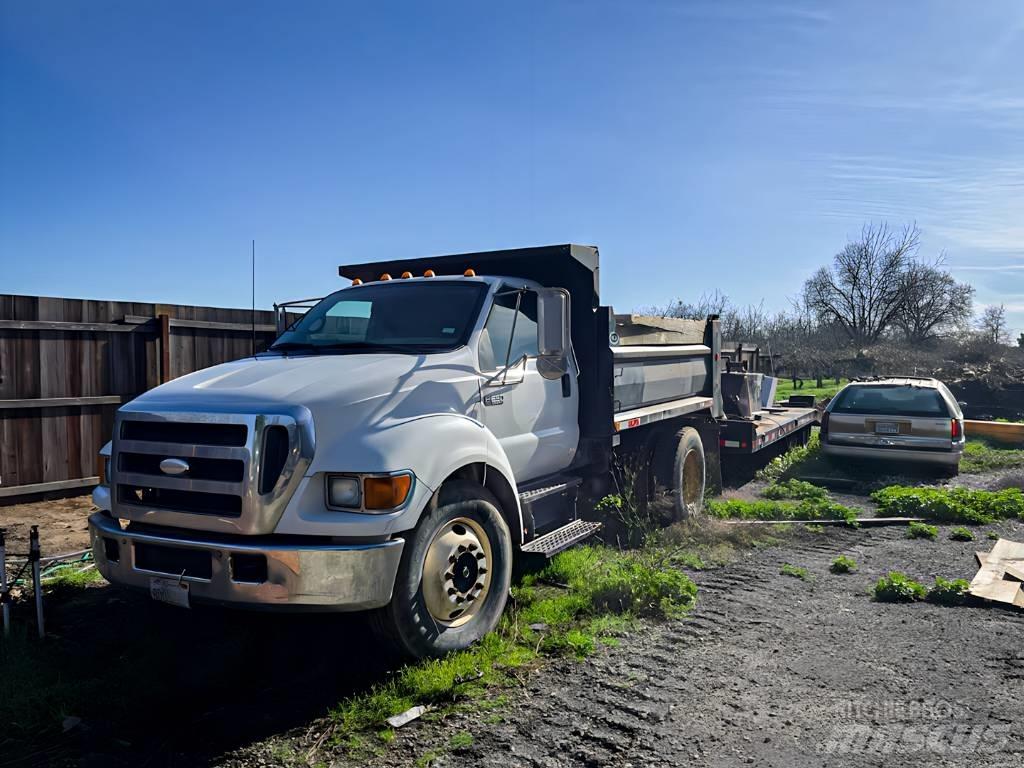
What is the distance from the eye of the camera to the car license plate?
3.72 meters

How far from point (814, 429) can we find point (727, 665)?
45.4ft

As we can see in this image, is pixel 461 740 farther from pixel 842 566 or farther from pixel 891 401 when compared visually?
pixel 891 401

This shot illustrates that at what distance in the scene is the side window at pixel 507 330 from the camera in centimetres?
501

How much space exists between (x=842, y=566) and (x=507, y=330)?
3576 mm

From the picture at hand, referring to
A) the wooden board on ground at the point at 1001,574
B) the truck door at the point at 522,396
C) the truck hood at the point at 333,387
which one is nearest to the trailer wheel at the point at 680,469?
the truck door at the point at 522,396

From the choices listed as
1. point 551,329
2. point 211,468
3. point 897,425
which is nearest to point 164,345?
point 211,468

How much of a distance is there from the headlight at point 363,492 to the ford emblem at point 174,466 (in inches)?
30.7

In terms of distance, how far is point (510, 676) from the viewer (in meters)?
4.00

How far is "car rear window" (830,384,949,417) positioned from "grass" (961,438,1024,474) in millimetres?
2025

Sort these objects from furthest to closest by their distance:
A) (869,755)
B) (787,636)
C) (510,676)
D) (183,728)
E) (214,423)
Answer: (787,636) < (510,676) < (214,423) < (183,728) < (869,755)

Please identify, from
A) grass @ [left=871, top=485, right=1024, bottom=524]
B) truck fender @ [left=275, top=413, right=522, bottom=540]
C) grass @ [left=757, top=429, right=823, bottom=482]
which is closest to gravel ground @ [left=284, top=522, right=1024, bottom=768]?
truck fender @ [left=275, top=413, right=522, bottom=540]

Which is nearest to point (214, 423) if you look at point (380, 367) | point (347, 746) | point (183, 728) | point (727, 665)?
point (380, 367)

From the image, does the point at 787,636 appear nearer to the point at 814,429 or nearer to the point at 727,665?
the point at 727,665

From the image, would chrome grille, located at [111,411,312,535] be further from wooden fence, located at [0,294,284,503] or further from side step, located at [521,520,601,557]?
wooden fence, located at [0,294,284,503]
